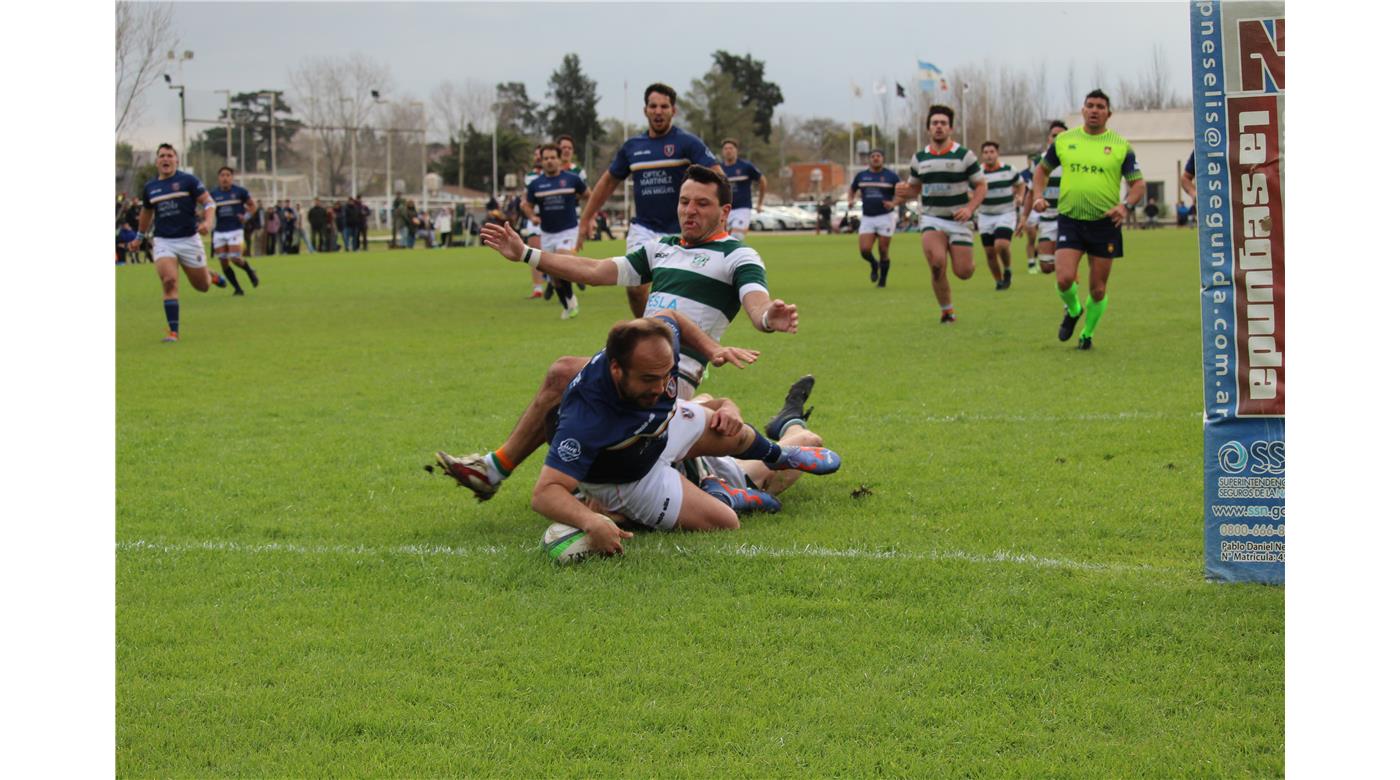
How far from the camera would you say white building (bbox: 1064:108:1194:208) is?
264ft

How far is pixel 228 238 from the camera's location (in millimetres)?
25016

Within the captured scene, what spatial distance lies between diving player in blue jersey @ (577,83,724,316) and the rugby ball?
740 centimetres

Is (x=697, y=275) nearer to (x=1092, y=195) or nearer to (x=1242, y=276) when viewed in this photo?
(x=1242, y=276)

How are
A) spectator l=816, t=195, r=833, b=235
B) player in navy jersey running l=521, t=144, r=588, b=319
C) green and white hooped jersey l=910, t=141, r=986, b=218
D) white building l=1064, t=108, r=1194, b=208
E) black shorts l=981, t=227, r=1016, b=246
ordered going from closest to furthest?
green and white hooped jersey l=910, t=141, r=986, b=218 < player in navy jersey running l=521, t=144, r=588, b=319 < black shorts l=981, t=227, r=1016, b=246 < spectator l=816, t=195, r=833, b=235 < white building l=1064, t=108, r=1194, b=208

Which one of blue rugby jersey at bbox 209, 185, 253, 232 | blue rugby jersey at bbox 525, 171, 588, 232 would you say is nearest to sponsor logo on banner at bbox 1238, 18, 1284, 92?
blue rugby jersey at bbox 525, 171, 588, 232

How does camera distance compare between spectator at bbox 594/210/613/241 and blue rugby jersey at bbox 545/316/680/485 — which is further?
spectator at bbox 594/210/613/241

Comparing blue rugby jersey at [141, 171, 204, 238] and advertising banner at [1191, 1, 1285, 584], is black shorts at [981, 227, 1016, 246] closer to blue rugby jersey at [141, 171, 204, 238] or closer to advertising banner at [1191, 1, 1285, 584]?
blue rugby jersey at [141, 171, 204, 238]

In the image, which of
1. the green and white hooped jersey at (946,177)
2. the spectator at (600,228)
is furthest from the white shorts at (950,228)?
the spectator at (600,228)

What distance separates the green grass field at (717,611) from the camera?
3863 millimetres

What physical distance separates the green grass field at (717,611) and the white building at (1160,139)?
75414mm

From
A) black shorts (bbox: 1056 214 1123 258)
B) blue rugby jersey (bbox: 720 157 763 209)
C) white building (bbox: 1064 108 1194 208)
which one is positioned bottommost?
black shorts (bbox: 1056 214 1123 258)

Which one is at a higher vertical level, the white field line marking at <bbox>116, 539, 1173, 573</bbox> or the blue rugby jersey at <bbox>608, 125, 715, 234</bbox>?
the blue rugby jersey at <bbox>608, 125, 715, 234</bbox>

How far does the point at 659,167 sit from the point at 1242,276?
9414mm

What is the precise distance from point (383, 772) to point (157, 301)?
20.3 m
